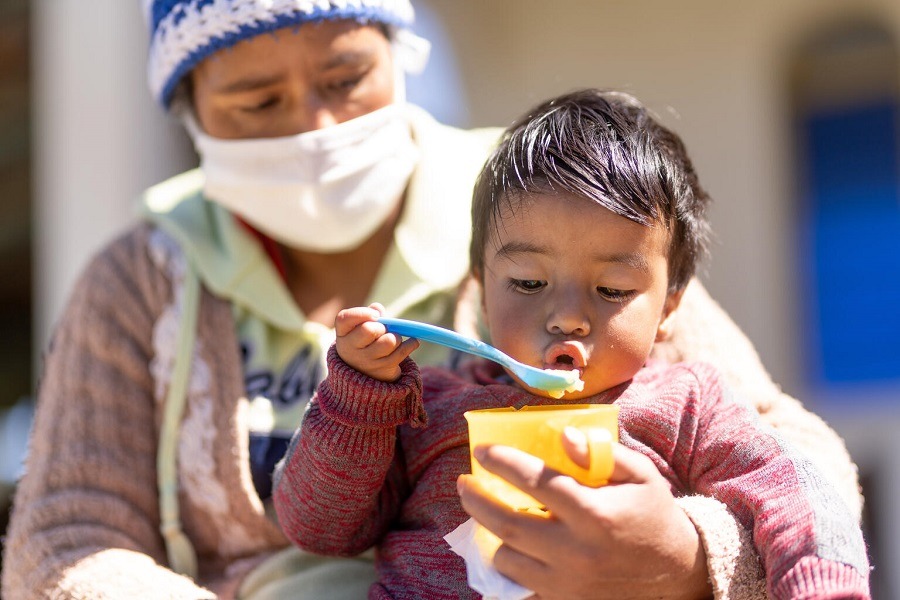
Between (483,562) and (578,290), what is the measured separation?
36 cm

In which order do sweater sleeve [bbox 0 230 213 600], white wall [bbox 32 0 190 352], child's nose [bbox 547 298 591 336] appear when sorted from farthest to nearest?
1. white wall [bbox 32 0 190 352]
2. sweater sleeve [bbox 0 230 213 600]
3. child's nose [bbox 547 298 591 336]

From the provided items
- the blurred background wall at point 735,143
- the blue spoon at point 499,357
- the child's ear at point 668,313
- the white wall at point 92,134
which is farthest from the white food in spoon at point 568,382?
the white wall at point 92,134

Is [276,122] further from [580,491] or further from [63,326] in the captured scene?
[580,491]

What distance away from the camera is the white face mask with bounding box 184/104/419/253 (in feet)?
6.41


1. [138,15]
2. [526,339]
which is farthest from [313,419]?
[138,15]

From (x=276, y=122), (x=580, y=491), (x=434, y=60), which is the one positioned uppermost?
(x=434, y=60)

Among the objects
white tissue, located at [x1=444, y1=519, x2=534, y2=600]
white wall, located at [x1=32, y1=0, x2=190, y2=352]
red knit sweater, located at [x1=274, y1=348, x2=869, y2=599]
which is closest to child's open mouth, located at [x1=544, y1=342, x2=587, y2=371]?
red knit sweater, located at [x1=274, y1=348, x2=869, y2=599]

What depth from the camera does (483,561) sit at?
133 centimetres

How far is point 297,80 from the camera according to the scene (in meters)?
1.93

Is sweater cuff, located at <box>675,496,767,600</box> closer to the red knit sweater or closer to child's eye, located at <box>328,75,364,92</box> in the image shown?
the red knit sweater

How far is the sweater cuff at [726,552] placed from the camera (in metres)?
1.33

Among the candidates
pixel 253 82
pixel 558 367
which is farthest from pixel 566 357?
pixel 253 82

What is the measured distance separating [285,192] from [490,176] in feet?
1.61

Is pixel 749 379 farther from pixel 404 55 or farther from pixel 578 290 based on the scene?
pixel 404 55
